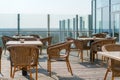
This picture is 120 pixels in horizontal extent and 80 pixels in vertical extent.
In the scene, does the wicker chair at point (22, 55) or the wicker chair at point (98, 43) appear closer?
the wicker chair at point (22, 55)

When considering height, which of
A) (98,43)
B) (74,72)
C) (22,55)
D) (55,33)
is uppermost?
(55,33)

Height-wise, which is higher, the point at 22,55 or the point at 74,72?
the point at 22,55

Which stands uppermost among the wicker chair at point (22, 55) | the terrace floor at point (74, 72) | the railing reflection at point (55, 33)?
the railing reflection at point (55, 33)

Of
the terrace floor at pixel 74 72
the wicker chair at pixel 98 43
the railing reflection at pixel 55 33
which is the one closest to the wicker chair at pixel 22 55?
the terrace floor at pixel 74 72

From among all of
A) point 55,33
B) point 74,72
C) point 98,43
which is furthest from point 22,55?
point 55,33

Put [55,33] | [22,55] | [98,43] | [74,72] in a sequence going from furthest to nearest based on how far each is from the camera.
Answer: [55,33]
[98,43]
[74,72]
[22,55]

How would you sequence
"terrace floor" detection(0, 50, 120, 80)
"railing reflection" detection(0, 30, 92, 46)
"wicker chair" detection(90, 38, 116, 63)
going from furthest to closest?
1. "railing reflection" detection(0, 30, 92, 46)
2. "wicker chair" detection(90, 38, 116, 63)
3. "terrace floor" detection(0, 50, 120, 80)

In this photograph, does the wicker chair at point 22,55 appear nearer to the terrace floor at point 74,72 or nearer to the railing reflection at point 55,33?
the terrace floor at point 74,72

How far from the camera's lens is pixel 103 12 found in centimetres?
1664

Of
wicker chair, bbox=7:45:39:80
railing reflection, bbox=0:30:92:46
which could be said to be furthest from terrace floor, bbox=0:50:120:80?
railing reflection, bbox=0:30:92:46

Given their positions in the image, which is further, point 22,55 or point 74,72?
point 74,72

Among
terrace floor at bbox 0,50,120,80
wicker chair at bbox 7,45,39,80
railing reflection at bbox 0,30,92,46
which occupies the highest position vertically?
railing reflection at bbox 0,30,92,46

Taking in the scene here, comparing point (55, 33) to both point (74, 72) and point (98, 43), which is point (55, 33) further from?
point (74, 72)

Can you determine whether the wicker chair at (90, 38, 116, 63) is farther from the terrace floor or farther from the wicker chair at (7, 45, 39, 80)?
the wicker chair at (7, 45, 39, 80)
